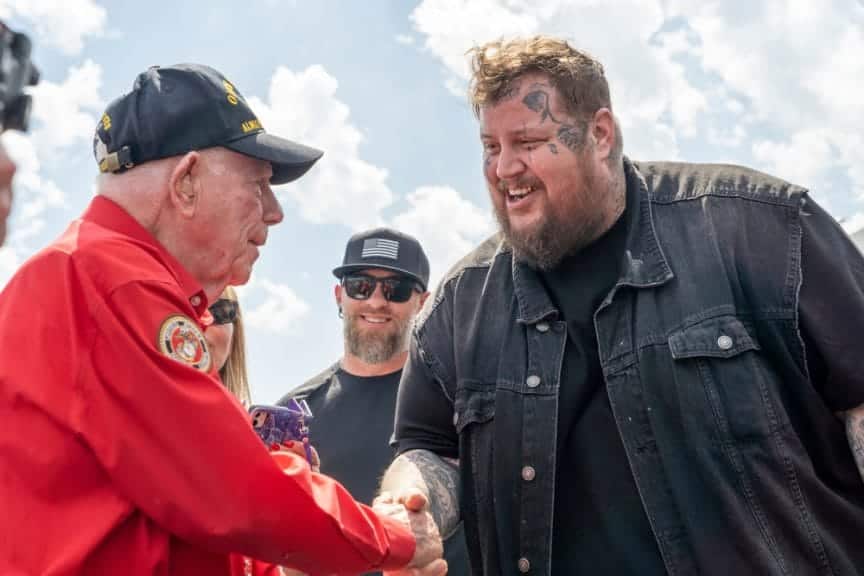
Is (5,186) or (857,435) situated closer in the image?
(5,186)

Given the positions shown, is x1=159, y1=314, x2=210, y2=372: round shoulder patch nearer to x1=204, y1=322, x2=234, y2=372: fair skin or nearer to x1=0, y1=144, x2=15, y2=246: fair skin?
x1=0, y1=144, x2=15, y2=246: fair skin

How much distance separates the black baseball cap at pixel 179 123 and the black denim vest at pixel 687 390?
1.14 metres

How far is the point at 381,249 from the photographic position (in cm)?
669

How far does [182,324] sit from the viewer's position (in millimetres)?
2578

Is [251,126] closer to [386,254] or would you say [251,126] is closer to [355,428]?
[355,428]

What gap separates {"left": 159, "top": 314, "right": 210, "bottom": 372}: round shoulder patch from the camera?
252 centimetres

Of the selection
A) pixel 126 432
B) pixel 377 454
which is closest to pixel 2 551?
pixel 126 432

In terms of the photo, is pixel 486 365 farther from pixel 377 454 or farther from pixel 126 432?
pixel 377 454

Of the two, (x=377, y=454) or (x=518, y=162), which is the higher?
(x=518, y=162)

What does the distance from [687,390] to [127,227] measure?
1927 millimetres

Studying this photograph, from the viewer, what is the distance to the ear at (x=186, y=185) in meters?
2.98

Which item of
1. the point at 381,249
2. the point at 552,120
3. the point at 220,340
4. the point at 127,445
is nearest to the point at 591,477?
the point at 552,120

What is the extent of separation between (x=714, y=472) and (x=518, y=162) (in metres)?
1.42

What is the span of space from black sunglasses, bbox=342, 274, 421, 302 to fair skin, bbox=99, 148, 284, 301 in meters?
3.45
